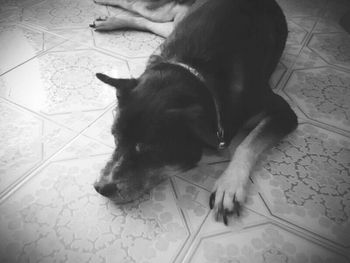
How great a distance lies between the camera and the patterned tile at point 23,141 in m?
1.20

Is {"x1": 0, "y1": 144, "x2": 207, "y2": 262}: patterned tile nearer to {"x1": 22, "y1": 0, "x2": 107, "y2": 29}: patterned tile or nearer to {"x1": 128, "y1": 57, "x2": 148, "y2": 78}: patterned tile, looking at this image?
{"x1": 128, "y1": 57, "x2": 148, "y2": 78}: patterned tile

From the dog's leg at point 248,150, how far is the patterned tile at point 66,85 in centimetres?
76

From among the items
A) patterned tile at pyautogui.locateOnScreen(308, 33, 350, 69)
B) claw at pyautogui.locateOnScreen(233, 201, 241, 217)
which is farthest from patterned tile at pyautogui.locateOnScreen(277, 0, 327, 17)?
claw at pyautogui.locateOnScreen(233, 201, 241, 217)

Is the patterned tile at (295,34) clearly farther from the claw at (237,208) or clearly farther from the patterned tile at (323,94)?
the claw at (237,208)

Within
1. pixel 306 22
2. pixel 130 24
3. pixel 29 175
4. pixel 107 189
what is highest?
pixel 306 22

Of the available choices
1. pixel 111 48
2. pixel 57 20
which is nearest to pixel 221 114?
pixel 111 48

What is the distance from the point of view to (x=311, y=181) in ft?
3.82

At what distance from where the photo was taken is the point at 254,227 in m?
1.01

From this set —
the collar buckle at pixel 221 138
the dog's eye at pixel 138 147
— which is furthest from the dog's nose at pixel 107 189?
the collar buckle at pixel 221 138

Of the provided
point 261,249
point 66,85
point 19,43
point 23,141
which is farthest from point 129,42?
point 261,249

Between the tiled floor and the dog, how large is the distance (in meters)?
0.09

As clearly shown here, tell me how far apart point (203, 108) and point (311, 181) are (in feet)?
1.93

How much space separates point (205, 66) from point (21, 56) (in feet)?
4.52

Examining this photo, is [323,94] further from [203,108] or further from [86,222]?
[86,222]
